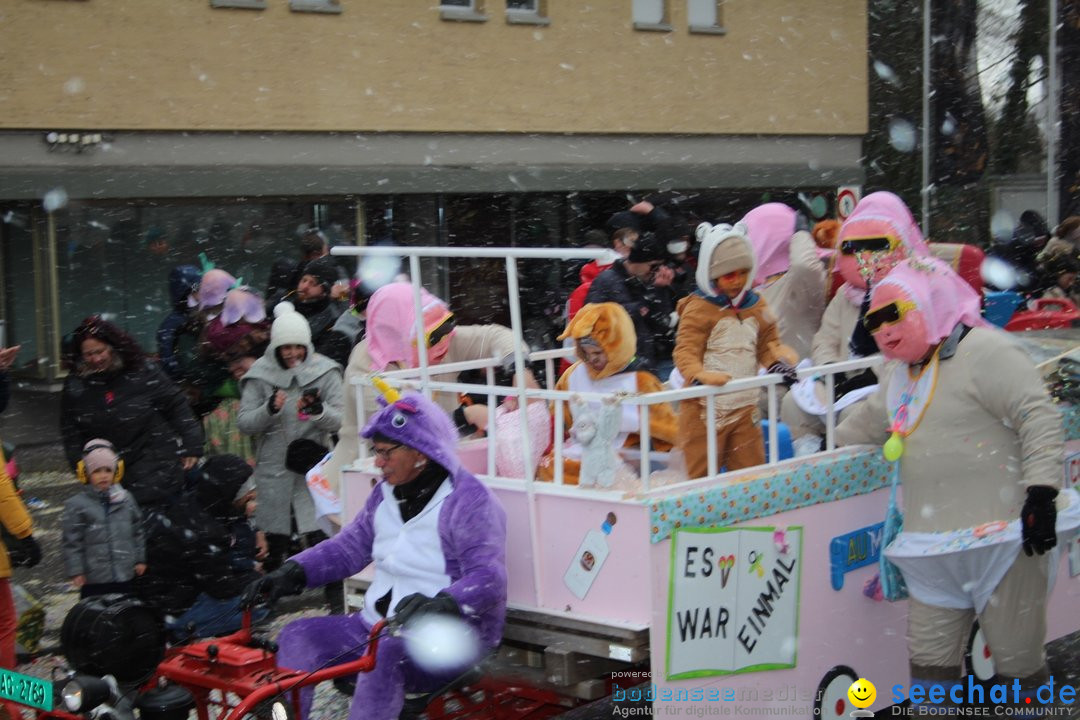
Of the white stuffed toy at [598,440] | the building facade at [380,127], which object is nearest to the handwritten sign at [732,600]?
the white stuffed toy at [598,440]

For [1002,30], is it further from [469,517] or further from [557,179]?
[469,517]

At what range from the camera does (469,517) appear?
5055 millimetres

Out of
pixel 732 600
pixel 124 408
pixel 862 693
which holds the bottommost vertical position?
pixel 862 693

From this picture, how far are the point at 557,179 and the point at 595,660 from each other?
15.6 meters

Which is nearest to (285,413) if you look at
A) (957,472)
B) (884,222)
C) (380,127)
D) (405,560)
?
(405,560)

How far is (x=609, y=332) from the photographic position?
576cm

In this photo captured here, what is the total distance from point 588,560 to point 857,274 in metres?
2.05

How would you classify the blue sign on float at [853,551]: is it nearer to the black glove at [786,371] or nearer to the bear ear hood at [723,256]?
the black glove at [786,371]

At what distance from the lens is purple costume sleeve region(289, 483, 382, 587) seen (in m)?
5.29

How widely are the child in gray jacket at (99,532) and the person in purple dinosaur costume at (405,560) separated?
191 centimetres

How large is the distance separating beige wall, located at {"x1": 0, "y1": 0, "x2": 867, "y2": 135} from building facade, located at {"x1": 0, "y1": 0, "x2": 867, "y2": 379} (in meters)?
0.03

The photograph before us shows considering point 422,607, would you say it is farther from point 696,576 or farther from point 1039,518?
point 1039,518

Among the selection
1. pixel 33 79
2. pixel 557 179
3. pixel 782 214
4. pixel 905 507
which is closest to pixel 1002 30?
pixel 557 179

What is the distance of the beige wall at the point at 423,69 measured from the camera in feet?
53.5
